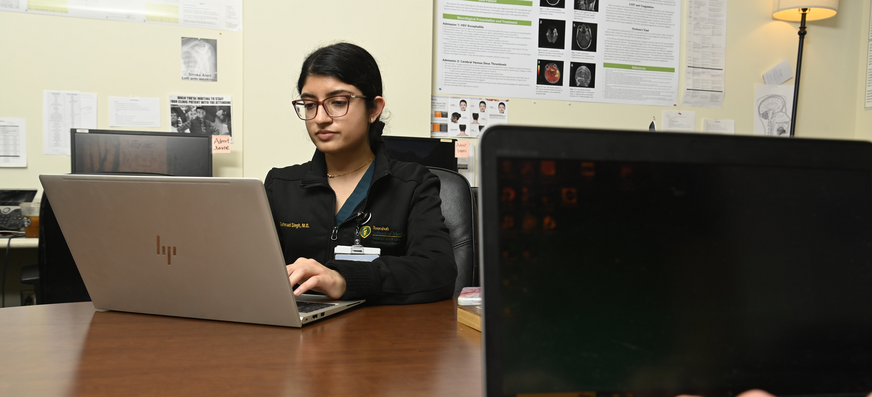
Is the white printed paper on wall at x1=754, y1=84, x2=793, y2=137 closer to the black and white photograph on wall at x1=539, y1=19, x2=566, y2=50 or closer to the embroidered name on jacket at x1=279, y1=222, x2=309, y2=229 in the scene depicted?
the black and white photograph on wall at x1=539, y1=19, x2=566, y2=50

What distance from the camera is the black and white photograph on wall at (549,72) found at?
9.14ft

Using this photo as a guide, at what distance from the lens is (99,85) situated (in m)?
2.29

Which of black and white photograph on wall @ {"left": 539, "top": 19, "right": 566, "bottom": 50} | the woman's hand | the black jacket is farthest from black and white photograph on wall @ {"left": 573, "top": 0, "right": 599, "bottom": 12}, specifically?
the woman's hand

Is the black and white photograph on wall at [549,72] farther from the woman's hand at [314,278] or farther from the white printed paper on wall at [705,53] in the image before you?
the woman's hand at [314,278]

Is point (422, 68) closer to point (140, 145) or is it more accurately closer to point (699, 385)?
point (140, 145)

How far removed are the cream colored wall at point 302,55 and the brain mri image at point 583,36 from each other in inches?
31.0

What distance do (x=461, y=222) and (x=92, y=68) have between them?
1837 millimetres

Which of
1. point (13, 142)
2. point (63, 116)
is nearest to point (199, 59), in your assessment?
point (63, 116)

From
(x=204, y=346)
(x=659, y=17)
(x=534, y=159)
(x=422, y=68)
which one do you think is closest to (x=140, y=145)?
(x=422, y=68)

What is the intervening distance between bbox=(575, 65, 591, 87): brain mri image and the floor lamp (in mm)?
1106

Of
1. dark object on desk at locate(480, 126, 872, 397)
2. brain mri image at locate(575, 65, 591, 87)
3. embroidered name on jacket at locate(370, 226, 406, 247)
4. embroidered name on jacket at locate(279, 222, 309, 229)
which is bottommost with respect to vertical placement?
embroidered name on jacket at locate(370, 226, 406, 247)

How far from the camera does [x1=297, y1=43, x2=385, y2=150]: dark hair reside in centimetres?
128

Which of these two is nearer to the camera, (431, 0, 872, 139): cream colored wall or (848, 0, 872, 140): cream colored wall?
(431, 0, 872, 139): cream colored wall

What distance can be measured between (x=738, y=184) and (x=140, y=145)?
2.30 m
